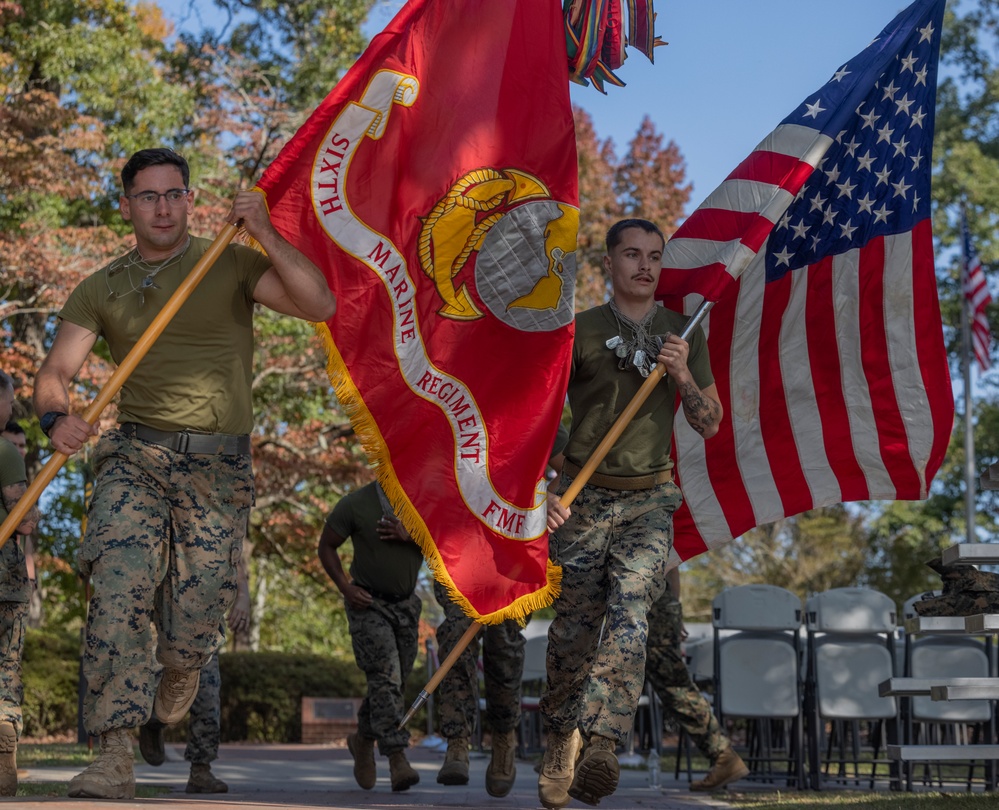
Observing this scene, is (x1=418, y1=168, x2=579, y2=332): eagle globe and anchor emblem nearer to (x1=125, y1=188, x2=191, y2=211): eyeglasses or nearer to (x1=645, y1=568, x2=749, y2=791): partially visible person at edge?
(x1=125, y1=188, x2=191, y2=211): eyeglasses

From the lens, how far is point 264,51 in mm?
24922

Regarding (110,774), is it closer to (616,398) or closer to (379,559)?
(616,398)

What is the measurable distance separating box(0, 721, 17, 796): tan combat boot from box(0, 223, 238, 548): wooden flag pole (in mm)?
1818

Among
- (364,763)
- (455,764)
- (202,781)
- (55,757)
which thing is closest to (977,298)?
(55,757)

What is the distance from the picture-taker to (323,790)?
31.5ft

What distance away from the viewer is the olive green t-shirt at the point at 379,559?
31.4 feet

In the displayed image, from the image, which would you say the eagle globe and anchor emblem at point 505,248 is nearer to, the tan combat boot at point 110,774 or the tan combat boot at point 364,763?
the tan combat boot at point 110,774

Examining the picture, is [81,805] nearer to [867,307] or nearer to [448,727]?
[448,727]

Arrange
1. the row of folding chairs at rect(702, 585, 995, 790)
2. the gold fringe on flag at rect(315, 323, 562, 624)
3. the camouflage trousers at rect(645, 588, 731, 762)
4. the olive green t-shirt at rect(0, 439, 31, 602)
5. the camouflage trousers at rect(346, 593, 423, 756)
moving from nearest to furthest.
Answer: the gold fringe on flag at rect(315, 323, 562, 624) → the olive green t-shirt at rect(0, 439, 31, 602) → the camouflage trousers at rect(346, 593, 423, 756) → the camouflage trousers at rect(645, 588, 731, 762) → the row of folding chairs at rect(702, 585, 995, 790)

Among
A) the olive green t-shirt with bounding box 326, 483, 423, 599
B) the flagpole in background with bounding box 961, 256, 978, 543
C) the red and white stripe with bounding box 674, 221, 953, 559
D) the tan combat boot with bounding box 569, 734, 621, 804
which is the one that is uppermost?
the flagpole in background with bounding box 961, 256, 978, 543

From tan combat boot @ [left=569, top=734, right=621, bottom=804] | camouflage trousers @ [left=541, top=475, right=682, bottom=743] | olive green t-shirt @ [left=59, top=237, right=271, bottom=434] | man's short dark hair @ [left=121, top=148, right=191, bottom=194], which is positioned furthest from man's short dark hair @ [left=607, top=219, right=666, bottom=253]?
tan combat boot @ [left=569, top=734, right=621, bottom=804]

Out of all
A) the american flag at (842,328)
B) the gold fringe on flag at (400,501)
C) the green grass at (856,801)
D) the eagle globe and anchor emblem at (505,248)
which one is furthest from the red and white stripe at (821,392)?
the gold fringe on flag at (400,501)

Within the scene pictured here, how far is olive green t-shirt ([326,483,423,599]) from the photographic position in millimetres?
9570

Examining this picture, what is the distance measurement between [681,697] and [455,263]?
13.4 feet
